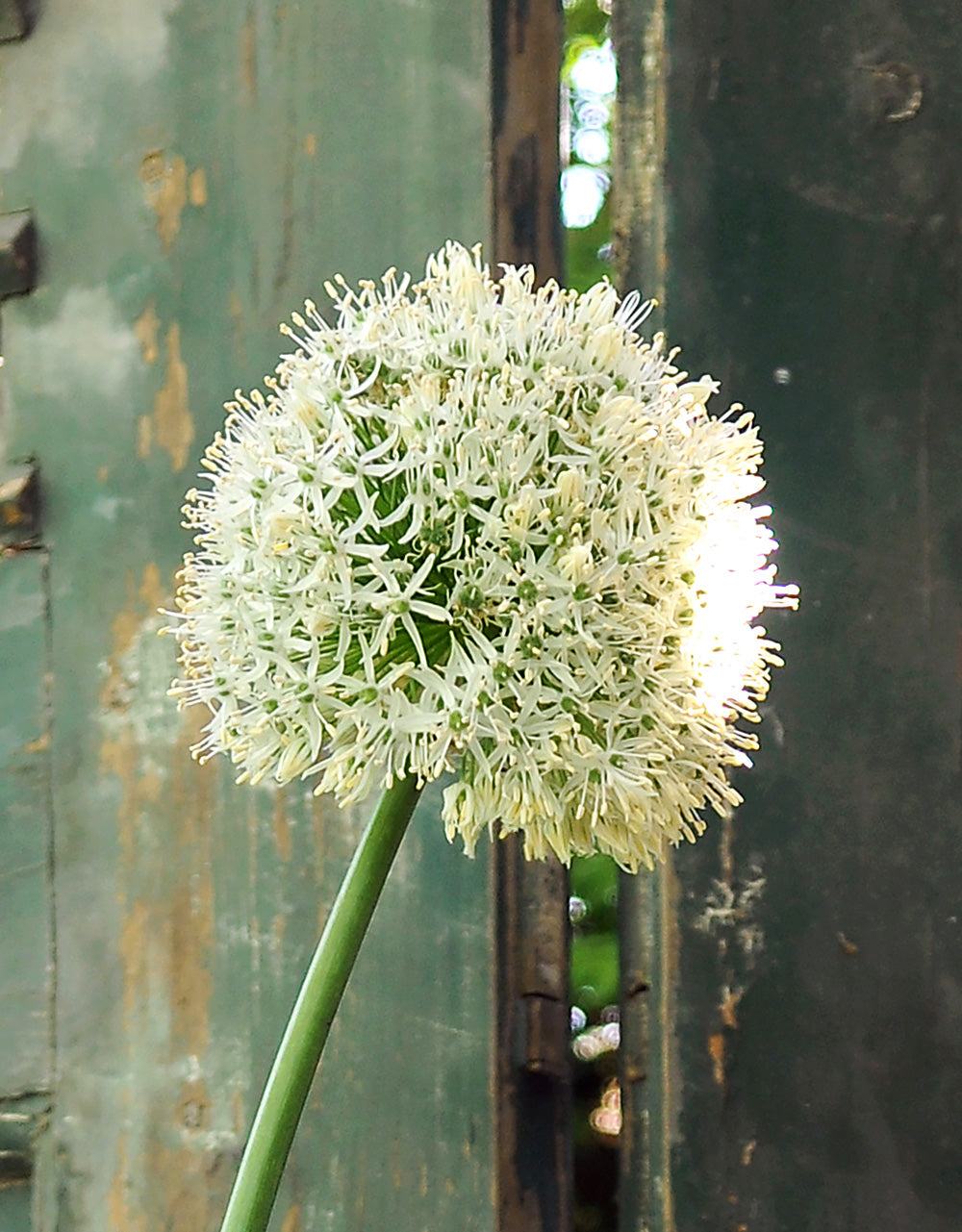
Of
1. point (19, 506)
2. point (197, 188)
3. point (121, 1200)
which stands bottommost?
point (121, 1200)

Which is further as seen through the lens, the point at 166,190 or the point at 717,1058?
the point at 166,190

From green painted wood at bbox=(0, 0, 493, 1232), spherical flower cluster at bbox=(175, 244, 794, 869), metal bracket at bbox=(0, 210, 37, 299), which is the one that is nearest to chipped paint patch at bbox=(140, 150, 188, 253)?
green painted wood at bbox=(0, 0, 493, 1232)

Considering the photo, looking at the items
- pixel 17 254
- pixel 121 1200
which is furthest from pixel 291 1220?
pixel 17 254

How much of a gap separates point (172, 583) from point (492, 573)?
0.59 m

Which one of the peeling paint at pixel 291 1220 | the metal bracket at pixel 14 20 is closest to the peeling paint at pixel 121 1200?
the peeling paint at pixel 291 1220

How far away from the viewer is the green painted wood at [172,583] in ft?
3.04

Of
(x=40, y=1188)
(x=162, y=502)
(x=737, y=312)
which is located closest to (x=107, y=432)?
(x=162, y=502)

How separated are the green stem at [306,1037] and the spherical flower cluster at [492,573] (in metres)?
0.04

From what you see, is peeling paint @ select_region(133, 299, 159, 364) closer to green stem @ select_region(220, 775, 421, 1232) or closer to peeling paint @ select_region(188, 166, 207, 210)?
peeling paint @ select_region(188, 166, 207, 210)

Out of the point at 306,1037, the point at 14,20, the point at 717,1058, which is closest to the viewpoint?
the point at 306,1037

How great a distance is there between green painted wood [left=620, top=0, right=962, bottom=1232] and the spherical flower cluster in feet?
1.21

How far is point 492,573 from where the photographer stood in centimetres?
50

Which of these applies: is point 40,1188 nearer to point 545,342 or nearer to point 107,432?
point 107,432

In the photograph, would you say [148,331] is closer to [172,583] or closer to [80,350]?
[80,350]
